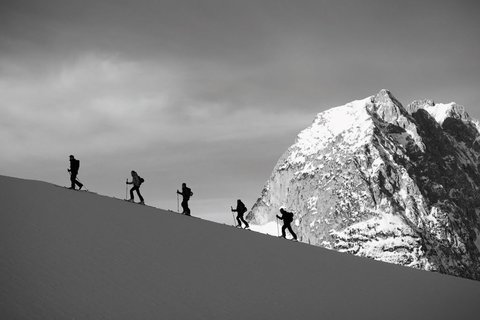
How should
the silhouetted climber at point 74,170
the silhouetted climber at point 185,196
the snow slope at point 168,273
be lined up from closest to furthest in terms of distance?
the snow slope at point 168,273 < the silhouetted climber at point 74,170 < the silhouetted climber at point 185,196

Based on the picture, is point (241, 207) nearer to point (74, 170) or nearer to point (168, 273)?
point (74, 170)

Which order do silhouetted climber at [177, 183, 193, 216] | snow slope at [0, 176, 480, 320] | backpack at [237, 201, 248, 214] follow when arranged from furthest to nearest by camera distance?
1. backpack at [237, 201, 248, 214]
2. silhouetted climber at [177, 183, 193, 216]
3. snow slope at [0, 176, 480, 320]

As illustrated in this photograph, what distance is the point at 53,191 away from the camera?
20.2 m

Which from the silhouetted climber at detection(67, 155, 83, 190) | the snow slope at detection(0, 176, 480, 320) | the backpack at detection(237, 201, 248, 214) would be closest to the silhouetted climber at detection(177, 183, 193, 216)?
the snow slope at detection(0, 176, 480, 320)

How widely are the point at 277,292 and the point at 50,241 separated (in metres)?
6.61

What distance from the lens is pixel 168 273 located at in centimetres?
1366

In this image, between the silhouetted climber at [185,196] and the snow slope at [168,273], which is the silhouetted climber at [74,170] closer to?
the snow slope at [168,273]

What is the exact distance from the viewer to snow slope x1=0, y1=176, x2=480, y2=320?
1058 cm

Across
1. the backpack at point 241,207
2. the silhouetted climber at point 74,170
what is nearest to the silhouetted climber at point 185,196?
the backpack at point 241,207

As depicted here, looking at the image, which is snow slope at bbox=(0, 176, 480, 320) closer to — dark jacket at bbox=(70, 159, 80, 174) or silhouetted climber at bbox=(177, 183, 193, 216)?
dark jacket at bbox=(70, 159, 80, 174)

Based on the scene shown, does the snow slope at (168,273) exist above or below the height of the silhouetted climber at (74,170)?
below

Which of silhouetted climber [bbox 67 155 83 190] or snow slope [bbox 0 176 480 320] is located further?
silhouetted climber [bbox 67 155 83 190]

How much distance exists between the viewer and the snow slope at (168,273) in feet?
34.7

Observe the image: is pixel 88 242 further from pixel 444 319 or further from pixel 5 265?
pixel 444 319
